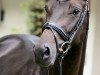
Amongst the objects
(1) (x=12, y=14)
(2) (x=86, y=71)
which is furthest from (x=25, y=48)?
(1) (x=12, y=14)

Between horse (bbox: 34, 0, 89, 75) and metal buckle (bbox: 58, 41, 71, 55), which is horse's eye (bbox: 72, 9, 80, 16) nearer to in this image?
horse (bbox: 34, 0, 89, 75)

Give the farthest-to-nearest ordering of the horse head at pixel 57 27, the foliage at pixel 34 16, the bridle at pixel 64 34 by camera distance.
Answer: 1. the foliage at pixel 34 16
2. the bridle at pixel 64 34
3. the horse head at pixel 57 27

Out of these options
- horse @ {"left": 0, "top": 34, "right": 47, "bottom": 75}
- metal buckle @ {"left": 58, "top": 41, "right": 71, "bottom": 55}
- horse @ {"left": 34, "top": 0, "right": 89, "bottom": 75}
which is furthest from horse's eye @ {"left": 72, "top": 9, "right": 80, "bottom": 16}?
horse @ {"left": 0, "top": 34, "right": 47, "bottom": 75}

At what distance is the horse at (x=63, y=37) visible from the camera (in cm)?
239

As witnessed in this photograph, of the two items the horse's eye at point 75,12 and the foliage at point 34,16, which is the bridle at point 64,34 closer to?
the horse's eye at point 75,12

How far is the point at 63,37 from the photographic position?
8.29ft

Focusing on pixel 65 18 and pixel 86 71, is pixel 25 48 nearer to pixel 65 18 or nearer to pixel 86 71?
pixel 65 18

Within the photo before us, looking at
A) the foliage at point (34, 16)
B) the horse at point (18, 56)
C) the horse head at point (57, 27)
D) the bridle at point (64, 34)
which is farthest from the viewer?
the foliage at point (34, 16)

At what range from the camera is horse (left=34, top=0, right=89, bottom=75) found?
2393 millimetres

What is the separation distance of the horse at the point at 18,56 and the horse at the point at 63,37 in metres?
0.35

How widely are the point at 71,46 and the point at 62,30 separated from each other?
0.16 meters

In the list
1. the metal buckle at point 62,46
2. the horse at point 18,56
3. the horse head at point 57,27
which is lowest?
the horse at point 18,56

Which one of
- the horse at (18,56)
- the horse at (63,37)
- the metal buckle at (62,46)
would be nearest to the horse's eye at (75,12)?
the horse at (63,37)

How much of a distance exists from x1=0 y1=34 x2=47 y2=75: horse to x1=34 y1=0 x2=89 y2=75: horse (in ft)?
1.14
